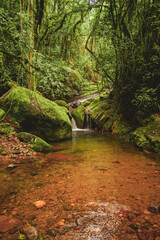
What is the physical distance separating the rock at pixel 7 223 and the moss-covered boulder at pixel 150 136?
4.31 m

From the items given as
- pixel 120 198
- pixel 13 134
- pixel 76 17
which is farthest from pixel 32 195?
pixel 76 17

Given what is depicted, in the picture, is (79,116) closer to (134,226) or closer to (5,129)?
(5,129)

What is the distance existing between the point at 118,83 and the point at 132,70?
1271 mm

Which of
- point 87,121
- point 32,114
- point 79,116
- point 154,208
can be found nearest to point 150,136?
point 154,208

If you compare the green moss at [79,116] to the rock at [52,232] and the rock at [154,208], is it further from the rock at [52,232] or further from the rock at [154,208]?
the rock at [52,232]

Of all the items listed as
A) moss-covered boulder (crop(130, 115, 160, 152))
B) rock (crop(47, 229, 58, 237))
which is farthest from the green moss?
rock (crop(47, 229, 58, 237))

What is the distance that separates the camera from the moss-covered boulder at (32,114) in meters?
5.39

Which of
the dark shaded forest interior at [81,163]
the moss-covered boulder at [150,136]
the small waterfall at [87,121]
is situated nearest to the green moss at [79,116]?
the small waterfall at [87,121]

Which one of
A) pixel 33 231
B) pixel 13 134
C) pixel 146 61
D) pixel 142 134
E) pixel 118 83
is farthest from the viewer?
pixel 118 83

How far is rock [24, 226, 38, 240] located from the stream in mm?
41

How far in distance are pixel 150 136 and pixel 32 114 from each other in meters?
4.63

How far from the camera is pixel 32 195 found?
2.01m

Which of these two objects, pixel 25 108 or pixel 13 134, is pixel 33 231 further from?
pixel 25 108

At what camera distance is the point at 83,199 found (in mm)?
1954
